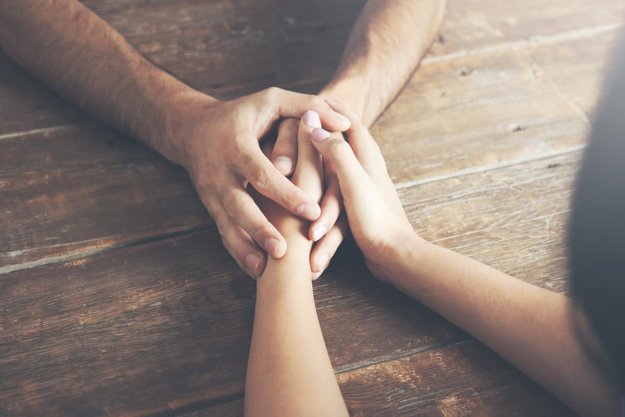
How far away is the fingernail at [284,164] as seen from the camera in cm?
113

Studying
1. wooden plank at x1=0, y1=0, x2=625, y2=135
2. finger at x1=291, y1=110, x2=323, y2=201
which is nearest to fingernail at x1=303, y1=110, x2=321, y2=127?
finger at x1=291, y1=110, x2=323, y2=201

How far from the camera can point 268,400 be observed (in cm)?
81

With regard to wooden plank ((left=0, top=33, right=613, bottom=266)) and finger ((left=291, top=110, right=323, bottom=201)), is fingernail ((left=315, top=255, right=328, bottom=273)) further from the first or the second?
wooden plank ((left=0, top=33, right=613, bottom=266))

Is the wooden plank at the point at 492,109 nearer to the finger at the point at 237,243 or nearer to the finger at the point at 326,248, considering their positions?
the finger at the point at 326,248

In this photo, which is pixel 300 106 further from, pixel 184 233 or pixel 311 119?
pixel 184 233

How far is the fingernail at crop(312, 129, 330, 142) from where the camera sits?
3.64ft

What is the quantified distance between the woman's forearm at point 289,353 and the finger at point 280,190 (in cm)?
7

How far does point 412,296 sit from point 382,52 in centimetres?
58

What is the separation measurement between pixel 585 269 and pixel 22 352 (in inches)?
32.1

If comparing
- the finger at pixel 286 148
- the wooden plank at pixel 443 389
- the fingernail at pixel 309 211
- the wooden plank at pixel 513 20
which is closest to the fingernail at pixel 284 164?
the finger at pixel 286 148

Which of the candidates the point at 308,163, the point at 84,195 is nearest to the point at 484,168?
the point at 308,163

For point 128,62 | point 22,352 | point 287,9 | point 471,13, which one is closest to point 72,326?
point 22,352

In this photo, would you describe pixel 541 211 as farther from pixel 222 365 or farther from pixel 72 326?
pixel 72 326

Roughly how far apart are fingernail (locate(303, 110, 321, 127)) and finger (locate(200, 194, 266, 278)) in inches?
8.4
